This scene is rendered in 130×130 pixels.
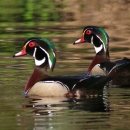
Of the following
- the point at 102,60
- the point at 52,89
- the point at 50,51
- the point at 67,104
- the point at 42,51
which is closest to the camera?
the point at 67,104

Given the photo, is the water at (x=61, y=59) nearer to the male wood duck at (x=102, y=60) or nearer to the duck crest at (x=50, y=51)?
the male wood duck at (x=102, y=60)

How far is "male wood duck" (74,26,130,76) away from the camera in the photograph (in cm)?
1555

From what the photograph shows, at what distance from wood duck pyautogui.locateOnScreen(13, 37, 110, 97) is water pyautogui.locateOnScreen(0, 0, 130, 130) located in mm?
180

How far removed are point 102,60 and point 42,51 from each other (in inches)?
111

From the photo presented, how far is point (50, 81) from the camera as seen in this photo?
13.6 m

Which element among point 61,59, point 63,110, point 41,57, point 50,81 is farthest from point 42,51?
point 61,59

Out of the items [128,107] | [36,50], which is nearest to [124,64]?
[36,50]

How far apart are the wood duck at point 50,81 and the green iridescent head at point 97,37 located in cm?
261

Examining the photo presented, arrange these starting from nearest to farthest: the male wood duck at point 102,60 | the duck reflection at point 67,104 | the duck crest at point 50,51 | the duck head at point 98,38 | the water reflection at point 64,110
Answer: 1. the water reflection at point 64,110
2. the duck reflection at point 67,104
3. the duck crest at point 50,51
4. the male wood duck at point 102,60
5. the duck head at point 98,38

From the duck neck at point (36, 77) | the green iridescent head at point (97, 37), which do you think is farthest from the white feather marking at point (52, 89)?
the green iridescent head at point (97, 37)

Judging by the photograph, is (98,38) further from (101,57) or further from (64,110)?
(64,110)

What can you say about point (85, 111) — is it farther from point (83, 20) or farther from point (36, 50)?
point (83, 20)

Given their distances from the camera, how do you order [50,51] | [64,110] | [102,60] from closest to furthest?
[64,110] < [50,51] < [102,60]

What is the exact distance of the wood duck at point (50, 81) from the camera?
44.0ft
